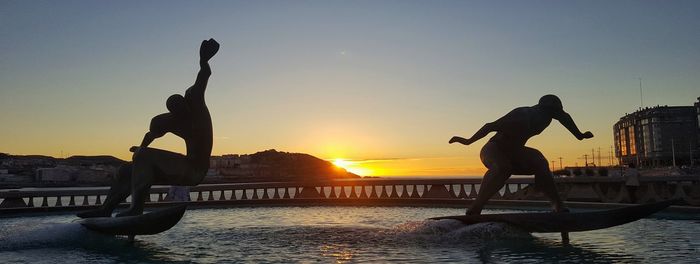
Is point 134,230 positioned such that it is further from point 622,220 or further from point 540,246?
point 622,220

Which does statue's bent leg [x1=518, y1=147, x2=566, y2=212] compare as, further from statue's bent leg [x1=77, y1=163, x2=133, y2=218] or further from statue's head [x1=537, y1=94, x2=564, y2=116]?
statue's bent leg [x1=77, y1=163, x2=133, y2=218]

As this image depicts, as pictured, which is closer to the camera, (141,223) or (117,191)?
(141,223)

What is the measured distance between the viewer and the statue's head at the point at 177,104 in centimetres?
1256

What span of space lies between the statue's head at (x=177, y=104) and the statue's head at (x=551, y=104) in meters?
7.87

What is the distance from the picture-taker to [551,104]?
1303cm

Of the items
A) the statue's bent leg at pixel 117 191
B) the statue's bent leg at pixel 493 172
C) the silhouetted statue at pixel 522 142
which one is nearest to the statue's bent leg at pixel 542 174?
the silhouetted statue at pixel 522 142

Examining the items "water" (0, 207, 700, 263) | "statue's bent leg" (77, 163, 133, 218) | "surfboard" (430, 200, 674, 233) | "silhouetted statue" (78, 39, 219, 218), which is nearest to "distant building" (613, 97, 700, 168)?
"surfboard" (430, 200, 674, 233)

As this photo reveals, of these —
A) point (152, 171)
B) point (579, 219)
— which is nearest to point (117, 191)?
point (152, 171)

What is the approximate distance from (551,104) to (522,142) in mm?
1058

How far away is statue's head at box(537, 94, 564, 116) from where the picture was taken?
13039 mm

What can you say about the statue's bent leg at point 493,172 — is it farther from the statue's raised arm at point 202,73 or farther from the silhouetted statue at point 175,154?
the statue's raised arm at point 202,73

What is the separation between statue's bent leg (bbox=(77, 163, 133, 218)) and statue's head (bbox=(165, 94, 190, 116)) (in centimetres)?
168

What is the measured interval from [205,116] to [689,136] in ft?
640

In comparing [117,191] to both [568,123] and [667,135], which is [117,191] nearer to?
[568,123]
